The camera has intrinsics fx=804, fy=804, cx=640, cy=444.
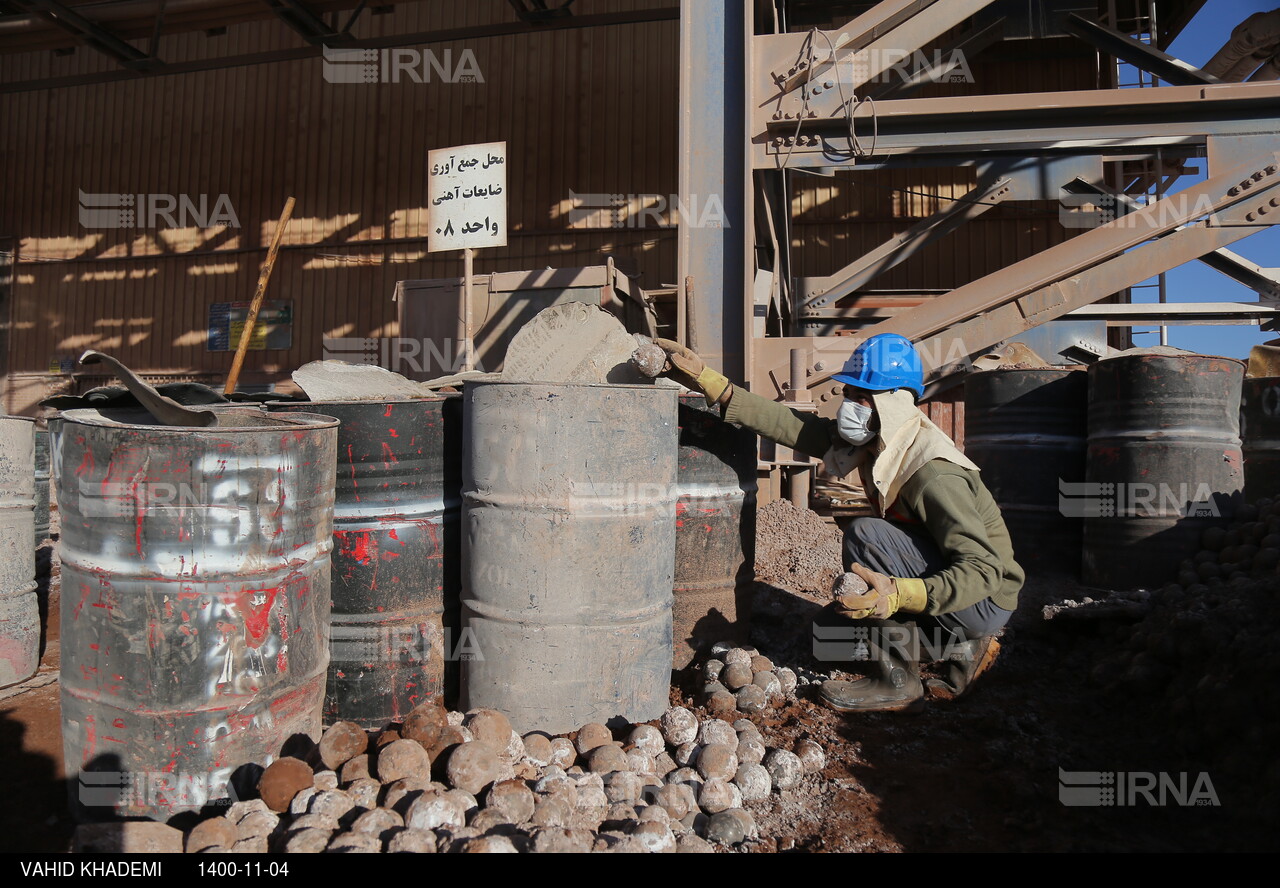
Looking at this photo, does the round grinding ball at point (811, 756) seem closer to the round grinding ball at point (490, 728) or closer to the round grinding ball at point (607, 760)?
the round grinding ball at point (607, 760)

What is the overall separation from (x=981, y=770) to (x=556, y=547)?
1.66m

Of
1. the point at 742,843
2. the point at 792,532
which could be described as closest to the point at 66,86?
the point at 792,532

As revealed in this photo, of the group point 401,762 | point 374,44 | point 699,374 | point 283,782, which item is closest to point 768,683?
point 699,374

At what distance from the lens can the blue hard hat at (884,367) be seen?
11.1ft

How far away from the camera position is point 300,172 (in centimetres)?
1134

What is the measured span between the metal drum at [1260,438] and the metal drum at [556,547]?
462cm

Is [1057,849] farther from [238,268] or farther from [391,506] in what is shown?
[238,268]

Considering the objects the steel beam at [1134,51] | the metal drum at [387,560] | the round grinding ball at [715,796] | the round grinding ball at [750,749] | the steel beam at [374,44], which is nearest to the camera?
the round grinding ball at [715,796]

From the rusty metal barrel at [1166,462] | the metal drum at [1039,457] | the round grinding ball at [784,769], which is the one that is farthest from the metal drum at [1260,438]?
the round grinding ball at [784,769]

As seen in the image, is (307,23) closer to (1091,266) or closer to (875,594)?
(1091,266)

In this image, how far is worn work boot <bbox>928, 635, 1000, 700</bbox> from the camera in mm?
3398

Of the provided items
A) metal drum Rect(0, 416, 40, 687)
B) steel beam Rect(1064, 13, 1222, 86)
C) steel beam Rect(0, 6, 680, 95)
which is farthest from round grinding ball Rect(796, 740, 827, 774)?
steel beam Rect(0, 6, 680, 95)

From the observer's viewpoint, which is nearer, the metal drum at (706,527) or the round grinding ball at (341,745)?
the round grinding ball at (341,745)

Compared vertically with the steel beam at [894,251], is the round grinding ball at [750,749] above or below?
below
